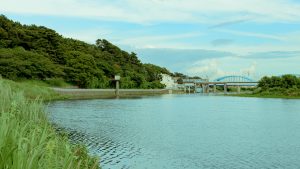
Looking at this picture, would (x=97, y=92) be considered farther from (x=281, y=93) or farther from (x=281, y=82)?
(x=281, y=82)

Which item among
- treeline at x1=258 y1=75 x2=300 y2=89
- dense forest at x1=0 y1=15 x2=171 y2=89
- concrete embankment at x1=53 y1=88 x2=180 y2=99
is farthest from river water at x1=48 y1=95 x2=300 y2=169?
treeline at x1=258 y1=75 x2=300 y2=89

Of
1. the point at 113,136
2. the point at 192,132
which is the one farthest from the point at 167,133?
the point at 113,136

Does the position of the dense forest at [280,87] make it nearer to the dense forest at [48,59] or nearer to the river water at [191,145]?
the dense forest at [48,59]

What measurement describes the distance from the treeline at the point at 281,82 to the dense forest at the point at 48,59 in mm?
40743

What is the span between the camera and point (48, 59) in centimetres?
9338

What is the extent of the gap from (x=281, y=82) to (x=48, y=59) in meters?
53.3

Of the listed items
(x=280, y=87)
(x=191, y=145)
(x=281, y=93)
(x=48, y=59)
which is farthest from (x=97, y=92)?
(x=191, y=145)

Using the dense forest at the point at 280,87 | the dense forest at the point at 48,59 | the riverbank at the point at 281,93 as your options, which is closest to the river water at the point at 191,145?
the dense forest at the point at 48,59

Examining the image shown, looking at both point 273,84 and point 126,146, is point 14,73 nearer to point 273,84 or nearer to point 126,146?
point 273,84

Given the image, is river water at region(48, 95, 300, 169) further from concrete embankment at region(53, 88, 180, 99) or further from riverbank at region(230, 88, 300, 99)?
riverbank at region(230, 88, 300, 99)

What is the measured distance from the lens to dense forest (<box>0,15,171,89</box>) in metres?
83.8

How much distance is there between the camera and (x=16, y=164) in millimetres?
5020

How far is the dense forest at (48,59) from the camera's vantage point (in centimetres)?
8381

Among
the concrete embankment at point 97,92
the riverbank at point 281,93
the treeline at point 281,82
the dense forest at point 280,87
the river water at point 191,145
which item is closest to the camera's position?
the river water at point 191,145
